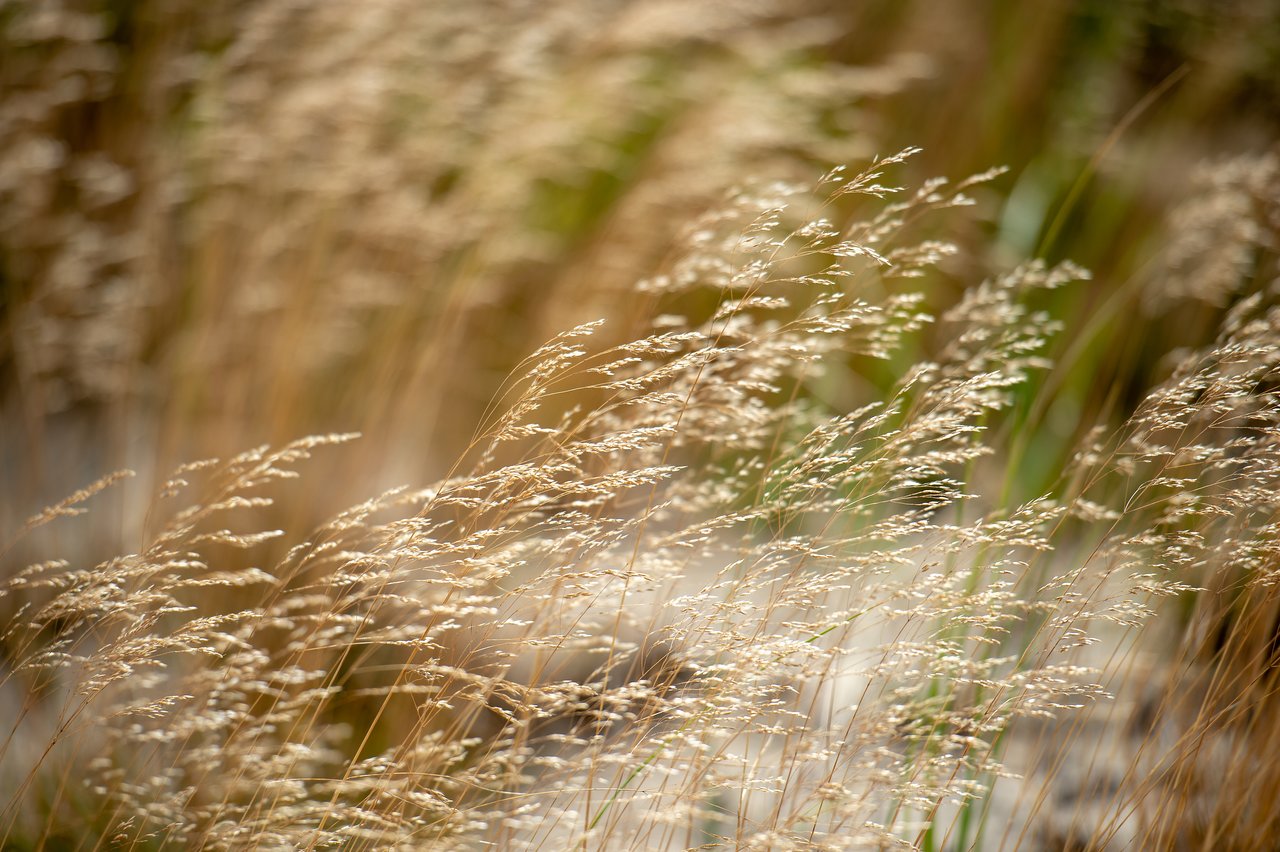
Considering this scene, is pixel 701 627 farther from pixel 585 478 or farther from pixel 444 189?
pixel 444 189

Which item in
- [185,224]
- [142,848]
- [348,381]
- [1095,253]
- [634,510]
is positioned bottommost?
[142,848]

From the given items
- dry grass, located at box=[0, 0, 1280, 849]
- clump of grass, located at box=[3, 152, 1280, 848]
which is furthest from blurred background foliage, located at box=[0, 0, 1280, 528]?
clump of grass, located at box=[3, 152, 1280, 848]

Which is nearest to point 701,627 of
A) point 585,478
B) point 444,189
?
point 585,478

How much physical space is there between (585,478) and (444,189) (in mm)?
2541

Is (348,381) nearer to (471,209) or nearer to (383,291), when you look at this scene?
(383,291)

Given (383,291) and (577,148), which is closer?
(383,291)

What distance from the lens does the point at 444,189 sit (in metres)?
3.39

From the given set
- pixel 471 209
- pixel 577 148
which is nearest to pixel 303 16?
pixel 471 209

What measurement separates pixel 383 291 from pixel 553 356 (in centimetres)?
146

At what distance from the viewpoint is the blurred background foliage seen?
2.33 metres

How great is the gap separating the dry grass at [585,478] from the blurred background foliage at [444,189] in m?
0.02

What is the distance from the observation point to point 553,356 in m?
1.20

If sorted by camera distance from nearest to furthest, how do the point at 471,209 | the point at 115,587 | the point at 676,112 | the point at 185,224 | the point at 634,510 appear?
1. the point at 115,587
2. the point at 634,510
3. the point at 471,209
4. the point at 185,224
5. the point at 676,112

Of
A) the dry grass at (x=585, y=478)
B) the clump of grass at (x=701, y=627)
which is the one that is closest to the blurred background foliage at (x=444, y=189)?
the dry grass at (x=585, y=478)
